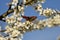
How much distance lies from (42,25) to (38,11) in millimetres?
419

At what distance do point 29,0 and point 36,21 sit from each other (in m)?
0.51

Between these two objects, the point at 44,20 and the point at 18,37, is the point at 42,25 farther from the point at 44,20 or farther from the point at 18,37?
the point at 18,37

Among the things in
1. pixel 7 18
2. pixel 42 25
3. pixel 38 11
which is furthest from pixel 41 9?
pixel 7 18

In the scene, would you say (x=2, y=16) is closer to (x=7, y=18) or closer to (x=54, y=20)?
(x=7, y=18)

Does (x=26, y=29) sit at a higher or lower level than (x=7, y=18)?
lower

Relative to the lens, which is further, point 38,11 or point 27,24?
point 38,11

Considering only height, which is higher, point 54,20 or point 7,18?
point 7,18

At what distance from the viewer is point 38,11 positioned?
5.79 meters

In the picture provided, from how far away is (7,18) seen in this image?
219 inches

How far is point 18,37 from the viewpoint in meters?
5.23

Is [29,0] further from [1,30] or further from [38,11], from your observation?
[1,30]

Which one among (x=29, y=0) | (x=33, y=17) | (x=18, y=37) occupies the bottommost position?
(x=18, y=37)

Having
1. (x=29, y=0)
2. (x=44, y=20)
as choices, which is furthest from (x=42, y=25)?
(x=29, y=0)

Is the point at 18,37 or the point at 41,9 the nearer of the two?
the point at 18,37
